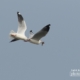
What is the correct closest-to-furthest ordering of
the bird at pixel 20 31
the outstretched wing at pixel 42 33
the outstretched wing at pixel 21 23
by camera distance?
the outstretched wing at pixel 42 33, the bird at pixel 20 31, the outstretched wing at pixel 21 23

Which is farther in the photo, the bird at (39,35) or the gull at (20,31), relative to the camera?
the gull at (20,31)

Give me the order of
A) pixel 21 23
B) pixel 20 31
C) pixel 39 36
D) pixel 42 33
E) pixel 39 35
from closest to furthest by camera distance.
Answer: pixel 42 33 → pixel 39 35 → pixel 39 36 → pixel 20 31 → pixel 21 23

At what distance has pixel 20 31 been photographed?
103 ft

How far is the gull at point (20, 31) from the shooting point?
30.1 meters

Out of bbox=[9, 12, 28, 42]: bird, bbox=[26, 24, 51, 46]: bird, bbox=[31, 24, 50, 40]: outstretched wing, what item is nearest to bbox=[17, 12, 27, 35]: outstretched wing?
bbox=[9, 12, 28, 42]: bird

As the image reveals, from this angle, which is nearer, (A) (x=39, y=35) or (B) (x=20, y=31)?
(A) (x=39, y=35)

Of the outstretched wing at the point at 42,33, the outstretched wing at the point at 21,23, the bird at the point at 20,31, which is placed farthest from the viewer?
the outstretched wing at the point at 21,23

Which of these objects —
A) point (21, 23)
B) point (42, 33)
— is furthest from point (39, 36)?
point (21, 23)

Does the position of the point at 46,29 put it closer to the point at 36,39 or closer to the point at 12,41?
the point at 36,39

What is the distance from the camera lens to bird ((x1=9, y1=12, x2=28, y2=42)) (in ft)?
98.9

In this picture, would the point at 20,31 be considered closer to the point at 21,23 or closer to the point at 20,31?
the point at 20,31

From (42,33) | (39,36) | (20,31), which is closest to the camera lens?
(42,33)

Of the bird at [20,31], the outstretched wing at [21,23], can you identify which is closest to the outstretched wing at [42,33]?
the bird at [20,31]

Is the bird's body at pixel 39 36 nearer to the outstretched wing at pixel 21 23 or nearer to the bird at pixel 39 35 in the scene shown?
the bird at pixel 39 35
